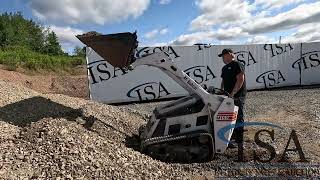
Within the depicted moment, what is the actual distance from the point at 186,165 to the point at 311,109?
8661 mm

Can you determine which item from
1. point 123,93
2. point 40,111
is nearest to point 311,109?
point 123,93

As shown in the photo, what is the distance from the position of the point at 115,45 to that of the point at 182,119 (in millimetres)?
1874

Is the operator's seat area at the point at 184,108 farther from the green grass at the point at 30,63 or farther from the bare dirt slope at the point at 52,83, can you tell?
the green grass at the point at 30,63

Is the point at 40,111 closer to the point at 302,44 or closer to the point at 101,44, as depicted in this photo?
the point at 101,44

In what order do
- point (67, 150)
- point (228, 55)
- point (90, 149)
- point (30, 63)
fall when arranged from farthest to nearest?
point (30, 63), point (228, 55), point (90, 149), point (67, 150)

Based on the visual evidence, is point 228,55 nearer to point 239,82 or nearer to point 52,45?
point 239,82

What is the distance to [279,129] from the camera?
10.6 metres

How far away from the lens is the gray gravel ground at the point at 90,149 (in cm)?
588

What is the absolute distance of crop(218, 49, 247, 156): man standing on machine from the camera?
25.5 feet

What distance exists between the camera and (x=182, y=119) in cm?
757

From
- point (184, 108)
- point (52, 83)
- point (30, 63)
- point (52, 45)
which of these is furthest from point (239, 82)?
point (52, 45)

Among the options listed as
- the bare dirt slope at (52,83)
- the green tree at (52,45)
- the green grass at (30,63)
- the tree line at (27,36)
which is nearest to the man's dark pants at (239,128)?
the bare dirt slope at (52,83)

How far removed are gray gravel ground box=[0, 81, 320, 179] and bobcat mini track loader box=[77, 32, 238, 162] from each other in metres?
0.38

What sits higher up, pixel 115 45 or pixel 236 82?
pixel 115 45
